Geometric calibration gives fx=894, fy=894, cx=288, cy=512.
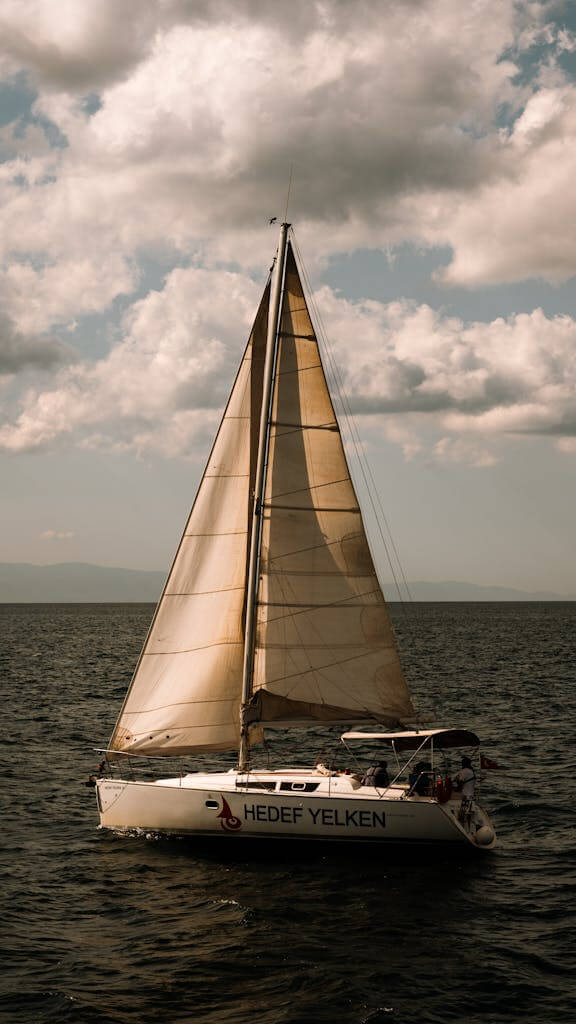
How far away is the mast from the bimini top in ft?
9.00

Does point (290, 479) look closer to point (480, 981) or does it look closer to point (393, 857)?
point (393, 857)

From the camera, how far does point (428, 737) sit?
22.8m

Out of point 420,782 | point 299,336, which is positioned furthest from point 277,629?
point 299,336

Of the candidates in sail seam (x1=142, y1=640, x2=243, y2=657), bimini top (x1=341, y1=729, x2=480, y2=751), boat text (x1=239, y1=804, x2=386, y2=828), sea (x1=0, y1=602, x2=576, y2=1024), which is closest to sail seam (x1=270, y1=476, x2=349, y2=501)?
sail seam (x1=142, y1=640, x2=243, y2=657)

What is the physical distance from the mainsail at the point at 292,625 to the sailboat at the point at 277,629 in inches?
1.1

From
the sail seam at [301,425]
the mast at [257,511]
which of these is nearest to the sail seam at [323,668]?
the mast at [257,511]

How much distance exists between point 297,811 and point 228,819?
182cm

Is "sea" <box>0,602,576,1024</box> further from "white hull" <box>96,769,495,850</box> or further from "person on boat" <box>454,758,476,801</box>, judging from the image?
"person on boat" <box>454,758,476,801</box>

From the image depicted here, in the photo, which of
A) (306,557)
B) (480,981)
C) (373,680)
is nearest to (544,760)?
(373,680)

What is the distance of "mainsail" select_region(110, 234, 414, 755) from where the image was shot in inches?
938

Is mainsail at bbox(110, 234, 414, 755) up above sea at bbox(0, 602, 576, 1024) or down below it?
above

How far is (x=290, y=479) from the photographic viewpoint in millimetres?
24000

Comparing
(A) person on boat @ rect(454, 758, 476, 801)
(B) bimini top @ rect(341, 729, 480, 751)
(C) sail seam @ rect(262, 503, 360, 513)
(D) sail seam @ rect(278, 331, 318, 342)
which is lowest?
(A) person on boat @ rect(454, 758, 476, 801)

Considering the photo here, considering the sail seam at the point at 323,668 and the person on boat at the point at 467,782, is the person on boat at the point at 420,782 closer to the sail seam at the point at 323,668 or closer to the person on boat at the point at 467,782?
the person on boat at the point at 467,782
